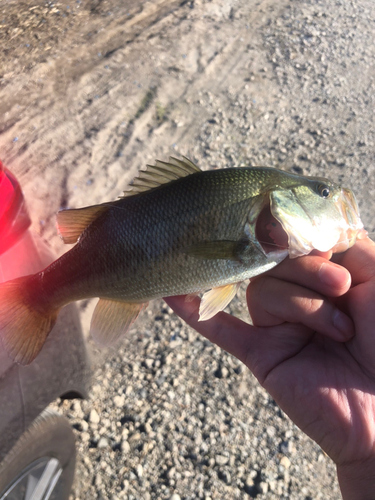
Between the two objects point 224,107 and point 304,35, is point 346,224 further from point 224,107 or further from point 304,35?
point 304,35

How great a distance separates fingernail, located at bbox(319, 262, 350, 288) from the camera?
156cm

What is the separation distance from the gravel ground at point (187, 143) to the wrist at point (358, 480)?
3.23ft

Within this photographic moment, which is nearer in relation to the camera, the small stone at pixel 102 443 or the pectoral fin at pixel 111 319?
the pectoral fin at pixel 111 319

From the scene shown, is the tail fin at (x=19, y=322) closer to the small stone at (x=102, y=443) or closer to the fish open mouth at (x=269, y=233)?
the fish open mouth at (x=269, y=233)

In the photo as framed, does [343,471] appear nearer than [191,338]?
Yes

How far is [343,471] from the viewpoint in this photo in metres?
1.57

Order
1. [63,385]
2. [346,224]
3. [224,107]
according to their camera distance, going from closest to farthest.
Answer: [346,224]
[63,385]
[224,107]

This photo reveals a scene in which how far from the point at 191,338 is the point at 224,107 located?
2.83 metres

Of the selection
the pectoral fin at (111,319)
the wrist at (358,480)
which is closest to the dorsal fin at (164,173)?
the pectoral fin at (111,319)

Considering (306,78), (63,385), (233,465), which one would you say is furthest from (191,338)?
(306,78)

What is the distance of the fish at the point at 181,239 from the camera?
5.29 ft

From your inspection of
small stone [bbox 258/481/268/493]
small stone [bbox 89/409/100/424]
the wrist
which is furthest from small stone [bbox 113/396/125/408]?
the wrist

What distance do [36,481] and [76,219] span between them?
129cm

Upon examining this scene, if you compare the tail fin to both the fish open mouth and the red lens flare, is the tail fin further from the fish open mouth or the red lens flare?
the fish open mouth
